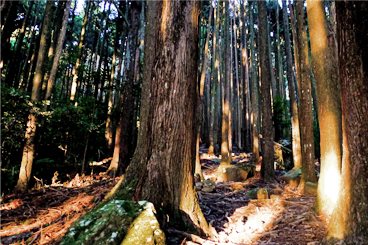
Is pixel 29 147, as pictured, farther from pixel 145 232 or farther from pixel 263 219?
pixel 263 219

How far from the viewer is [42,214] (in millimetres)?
4246

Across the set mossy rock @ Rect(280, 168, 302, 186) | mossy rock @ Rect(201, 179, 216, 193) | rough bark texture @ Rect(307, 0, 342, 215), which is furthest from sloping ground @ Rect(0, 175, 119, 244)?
mossy rock @ Rect(280, 168, 302, 186)

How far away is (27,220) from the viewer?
3.94 metres

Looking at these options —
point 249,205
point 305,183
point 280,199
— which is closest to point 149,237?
point 249,205

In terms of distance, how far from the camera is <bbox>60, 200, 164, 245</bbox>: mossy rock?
2.11 metres

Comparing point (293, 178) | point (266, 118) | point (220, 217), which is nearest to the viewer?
point (220, 217)

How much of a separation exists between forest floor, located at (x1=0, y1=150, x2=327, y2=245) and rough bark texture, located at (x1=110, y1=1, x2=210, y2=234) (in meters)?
0.45

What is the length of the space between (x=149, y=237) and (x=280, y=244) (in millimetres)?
1889

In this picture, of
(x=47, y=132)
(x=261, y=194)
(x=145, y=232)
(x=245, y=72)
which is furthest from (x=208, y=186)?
(x=245, y=72)

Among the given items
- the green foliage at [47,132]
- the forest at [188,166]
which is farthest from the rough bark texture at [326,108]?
the green foliage at [47,132]

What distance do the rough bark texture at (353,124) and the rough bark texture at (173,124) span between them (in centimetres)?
162

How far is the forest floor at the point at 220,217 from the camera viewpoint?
2957 mm

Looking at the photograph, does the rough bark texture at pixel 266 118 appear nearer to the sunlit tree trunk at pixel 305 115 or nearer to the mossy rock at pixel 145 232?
the sunlit tree trunk at pixel 305 115

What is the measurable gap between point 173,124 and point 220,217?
2.14 meters
